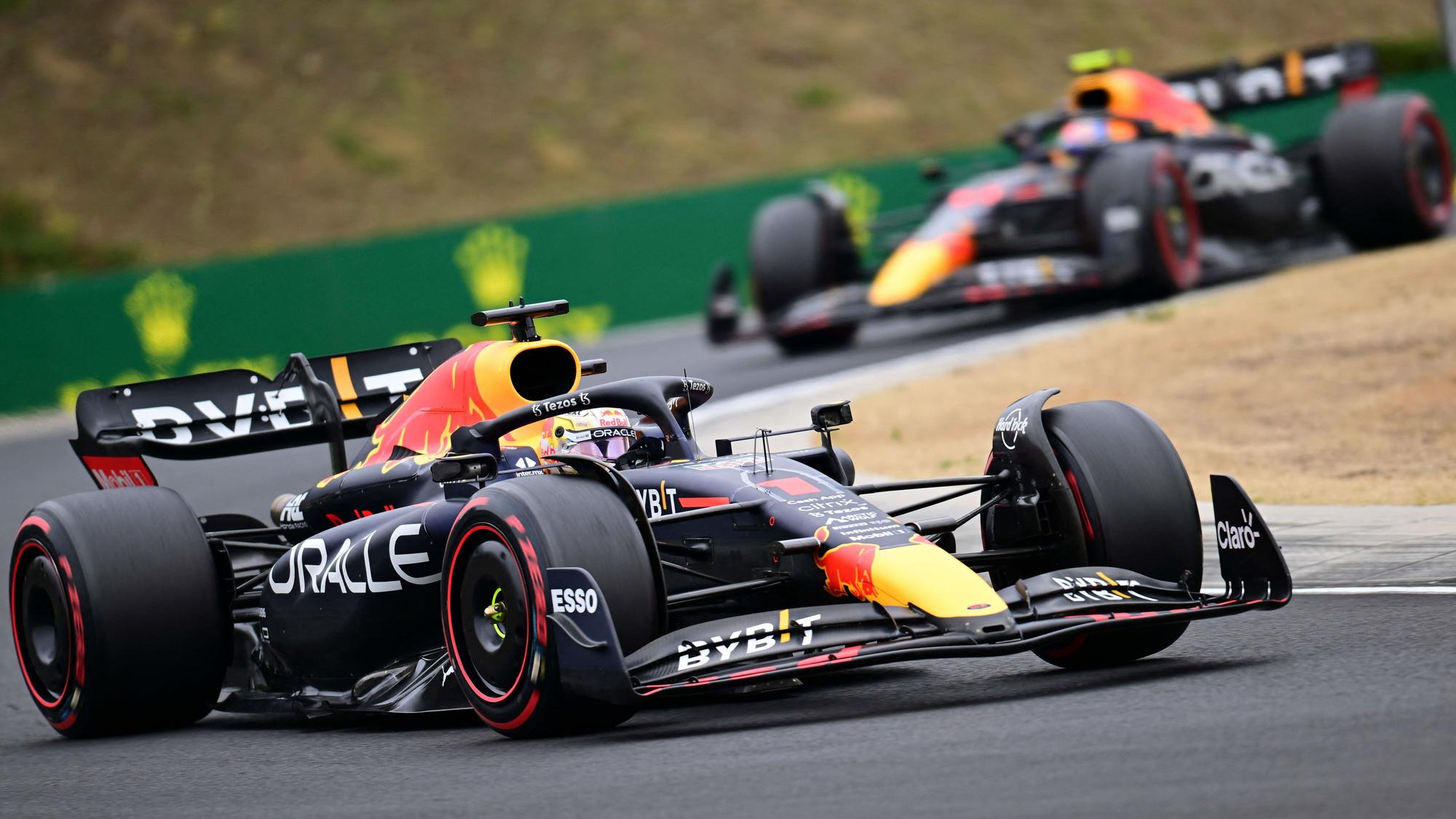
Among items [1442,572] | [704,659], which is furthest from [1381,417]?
[704,659]

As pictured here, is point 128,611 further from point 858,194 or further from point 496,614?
point 858,194

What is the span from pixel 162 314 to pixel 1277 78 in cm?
1281

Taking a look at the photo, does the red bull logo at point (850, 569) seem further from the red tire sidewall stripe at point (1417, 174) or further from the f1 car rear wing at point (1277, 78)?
the f1 car rear wing at point (1277, 78)

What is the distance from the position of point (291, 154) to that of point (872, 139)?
536 inches

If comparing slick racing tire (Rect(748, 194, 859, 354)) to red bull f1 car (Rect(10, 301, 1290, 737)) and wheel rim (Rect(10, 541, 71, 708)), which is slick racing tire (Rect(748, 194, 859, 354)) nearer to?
red bull f1 car (Rect(10, 301, 1290, 737))

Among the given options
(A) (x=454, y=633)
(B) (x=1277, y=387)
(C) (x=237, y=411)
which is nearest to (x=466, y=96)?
(B) (x=1277, y=387)

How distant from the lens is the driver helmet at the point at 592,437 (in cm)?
828

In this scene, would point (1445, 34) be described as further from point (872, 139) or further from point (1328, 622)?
point (1328, 622)

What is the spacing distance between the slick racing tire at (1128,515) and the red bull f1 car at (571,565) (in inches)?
0.4

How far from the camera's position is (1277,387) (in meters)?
14.3

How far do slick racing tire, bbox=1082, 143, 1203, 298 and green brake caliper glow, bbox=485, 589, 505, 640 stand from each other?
12142 millimetres

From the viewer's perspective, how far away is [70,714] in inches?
336

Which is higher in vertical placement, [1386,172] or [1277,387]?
[1386,172]

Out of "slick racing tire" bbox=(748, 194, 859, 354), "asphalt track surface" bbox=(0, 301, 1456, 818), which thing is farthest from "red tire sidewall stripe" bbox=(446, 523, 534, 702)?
"slick racing tire" bbox=(748, 194, 859, 354)
